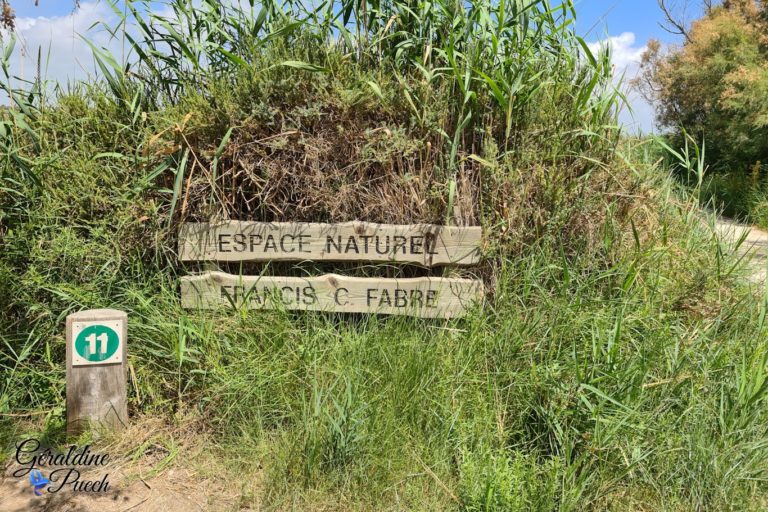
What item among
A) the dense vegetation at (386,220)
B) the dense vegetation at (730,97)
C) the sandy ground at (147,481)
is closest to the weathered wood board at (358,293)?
the dense vegetation at (386,220)

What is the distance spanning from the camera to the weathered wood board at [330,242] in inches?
129

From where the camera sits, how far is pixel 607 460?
2463 mm

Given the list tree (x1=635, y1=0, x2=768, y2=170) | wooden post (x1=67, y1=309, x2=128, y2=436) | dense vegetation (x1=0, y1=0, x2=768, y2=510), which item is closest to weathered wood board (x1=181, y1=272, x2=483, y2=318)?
dense vegetation (x1=0, y1=0, x2=768, y2=510)

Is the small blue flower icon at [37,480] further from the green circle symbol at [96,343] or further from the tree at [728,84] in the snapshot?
the tree at [728,84]

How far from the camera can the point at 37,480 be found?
2.61 metres

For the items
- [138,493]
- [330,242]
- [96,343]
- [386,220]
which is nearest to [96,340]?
[96,343]

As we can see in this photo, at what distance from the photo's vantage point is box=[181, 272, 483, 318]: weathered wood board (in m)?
3.25

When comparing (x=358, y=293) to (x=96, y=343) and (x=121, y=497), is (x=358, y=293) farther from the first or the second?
(x=121, y=497)

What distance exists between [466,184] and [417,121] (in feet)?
1.59

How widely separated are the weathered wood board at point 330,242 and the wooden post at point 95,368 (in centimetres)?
61

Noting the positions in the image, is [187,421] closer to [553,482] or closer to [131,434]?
[131,434]

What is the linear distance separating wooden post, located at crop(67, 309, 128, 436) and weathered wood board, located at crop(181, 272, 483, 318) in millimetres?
578

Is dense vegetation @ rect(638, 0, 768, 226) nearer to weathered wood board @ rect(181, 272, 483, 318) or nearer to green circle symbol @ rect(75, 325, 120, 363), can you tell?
weathered wood board @ rect(181, 272, 483, 318)

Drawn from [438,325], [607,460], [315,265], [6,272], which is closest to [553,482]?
[607,460]
